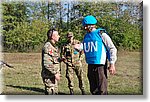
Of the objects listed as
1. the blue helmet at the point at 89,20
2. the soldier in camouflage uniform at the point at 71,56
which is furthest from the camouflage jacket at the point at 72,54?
the blue helmet at the point at 89,20

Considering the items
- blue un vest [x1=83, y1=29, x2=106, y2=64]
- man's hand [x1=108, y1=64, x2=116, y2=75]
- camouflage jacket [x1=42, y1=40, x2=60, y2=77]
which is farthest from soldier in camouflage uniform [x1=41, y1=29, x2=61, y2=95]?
man's hand [x1=108, y1=64, x2=116, y2=75]

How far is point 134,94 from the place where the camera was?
445 centimetres

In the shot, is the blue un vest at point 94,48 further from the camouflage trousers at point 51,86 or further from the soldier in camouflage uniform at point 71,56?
the camouflage trousers at point 51,86

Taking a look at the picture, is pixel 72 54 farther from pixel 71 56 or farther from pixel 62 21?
pixel 62 21

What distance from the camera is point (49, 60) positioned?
14.7 feet

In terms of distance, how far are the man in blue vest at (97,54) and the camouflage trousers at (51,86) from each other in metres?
0.31

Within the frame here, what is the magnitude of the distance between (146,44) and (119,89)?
46cm

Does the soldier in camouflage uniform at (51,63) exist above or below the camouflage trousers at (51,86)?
above

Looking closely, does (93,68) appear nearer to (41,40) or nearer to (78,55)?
(78,55)

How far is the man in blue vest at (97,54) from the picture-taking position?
4.43m

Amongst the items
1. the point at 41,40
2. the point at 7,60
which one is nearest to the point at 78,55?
the point at 41,40

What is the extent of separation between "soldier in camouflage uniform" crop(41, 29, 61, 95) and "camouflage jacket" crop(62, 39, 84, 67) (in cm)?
7

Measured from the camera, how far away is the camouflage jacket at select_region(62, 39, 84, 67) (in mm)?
Result: 4455

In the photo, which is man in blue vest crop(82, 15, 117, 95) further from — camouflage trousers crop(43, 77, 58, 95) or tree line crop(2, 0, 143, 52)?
camouflage trousers crop(43, 77, 58, 95)
